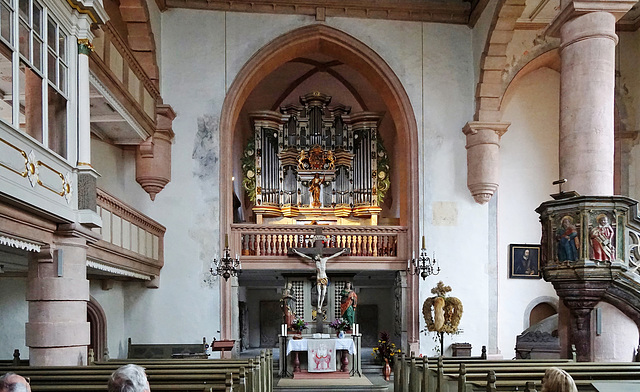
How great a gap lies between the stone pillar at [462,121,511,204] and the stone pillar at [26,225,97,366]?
9.87 meters

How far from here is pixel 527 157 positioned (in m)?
17.1

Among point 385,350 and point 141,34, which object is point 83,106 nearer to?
point 141,34

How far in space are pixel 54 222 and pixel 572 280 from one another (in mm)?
6600

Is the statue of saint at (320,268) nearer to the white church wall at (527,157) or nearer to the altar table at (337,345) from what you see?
the altar table at (337,345)

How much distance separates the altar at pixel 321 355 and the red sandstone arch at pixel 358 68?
2.03 metres

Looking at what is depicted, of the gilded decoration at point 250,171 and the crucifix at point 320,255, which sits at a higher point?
the gilded decoration at point 250,171

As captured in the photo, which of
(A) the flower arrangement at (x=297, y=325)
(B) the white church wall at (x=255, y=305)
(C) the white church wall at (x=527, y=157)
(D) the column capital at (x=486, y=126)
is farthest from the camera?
(B) the white church wall at (x=255, y=305)

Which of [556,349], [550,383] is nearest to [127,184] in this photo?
[556,349]

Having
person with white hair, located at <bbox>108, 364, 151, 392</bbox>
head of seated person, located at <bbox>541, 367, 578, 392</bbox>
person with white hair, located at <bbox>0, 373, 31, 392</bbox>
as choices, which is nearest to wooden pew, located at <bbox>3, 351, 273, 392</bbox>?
person with white hair, located at <bbox>108, 364, 151, 392</bbox>

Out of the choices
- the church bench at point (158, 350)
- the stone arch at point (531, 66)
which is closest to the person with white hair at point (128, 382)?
the church bench at point (158, 350)

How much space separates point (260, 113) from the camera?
1775cm

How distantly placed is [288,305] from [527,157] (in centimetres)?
741

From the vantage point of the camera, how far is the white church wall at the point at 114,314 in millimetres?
13387

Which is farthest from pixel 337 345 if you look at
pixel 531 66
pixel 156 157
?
pixel 531 66
